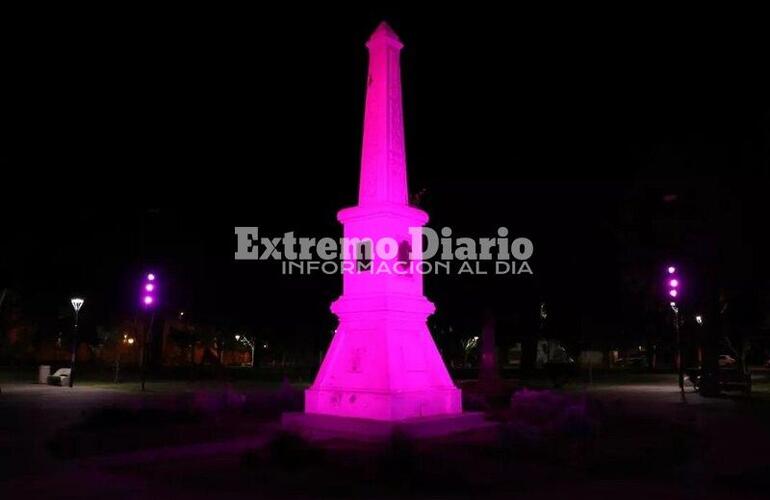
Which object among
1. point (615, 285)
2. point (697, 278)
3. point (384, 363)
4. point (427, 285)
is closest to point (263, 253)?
point (427, 285)

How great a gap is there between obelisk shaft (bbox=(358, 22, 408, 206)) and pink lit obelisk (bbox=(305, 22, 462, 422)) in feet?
0.07

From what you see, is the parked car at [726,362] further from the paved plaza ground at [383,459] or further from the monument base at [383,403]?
the monument base at [383,403]

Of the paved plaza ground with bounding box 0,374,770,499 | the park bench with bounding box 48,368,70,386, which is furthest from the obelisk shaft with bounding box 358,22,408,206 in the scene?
the park bench with bounding box 48,368,70,386

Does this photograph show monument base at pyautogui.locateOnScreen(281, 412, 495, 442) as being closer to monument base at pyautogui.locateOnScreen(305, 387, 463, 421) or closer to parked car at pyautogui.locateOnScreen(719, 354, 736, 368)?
monument base at pyautogui.locateOnScreen(305, 387, 463, 421)

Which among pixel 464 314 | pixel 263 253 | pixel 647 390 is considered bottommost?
pixel 647 390

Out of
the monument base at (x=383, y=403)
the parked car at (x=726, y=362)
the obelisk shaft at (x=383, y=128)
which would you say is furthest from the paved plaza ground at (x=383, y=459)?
the parked car at (x=726, y=362)

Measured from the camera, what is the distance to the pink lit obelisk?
1328 centimetres

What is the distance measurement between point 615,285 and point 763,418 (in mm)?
13609

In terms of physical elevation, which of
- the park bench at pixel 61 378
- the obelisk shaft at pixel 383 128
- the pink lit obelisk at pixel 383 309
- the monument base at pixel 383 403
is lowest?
the park bench at pixel 61 378

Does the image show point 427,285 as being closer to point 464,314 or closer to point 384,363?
point 464,314

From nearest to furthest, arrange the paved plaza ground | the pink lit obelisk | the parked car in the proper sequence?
the paved plaza ground → the pink lit obelisk → the parked car

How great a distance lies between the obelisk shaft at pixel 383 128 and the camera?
46.5 feet

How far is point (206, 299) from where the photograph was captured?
43000 mm

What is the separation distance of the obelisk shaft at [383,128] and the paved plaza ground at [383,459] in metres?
5.12
